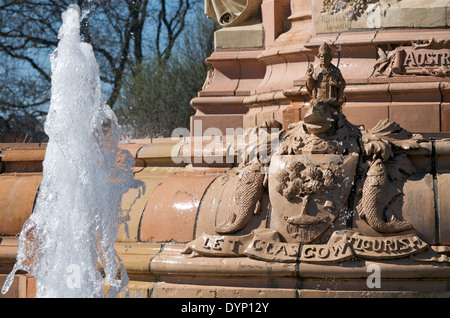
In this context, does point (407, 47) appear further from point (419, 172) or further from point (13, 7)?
point (13, 7)

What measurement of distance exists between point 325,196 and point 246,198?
1.89ft

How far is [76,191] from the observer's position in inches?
311

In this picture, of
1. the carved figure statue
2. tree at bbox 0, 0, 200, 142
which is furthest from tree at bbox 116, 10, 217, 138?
the carved figure statue

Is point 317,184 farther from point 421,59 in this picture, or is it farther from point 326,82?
point 421,59

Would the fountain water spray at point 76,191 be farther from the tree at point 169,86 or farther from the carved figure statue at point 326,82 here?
the tree at point 169,86

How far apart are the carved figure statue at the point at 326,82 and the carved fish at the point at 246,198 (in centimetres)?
65

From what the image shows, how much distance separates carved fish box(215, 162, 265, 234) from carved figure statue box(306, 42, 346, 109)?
65 centimetres

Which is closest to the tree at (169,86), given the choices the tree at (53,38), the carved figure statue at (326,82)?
the tree at (53,38)

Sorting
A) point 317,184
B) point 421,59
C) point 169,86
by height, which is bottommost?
point 317,184

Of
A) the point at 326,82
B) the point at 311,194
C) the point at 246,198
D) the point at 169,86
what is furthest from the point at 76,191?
the point at 169,86

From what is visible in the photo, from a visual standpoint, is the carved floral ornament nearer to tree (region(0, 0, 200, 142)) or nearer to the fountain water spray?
the fountain water spray

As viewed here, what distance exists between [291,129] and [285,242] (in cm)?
96

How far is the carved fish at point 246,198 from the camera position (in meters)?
7.28
